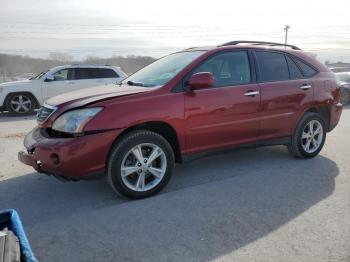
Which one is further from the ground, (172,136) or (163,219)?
(172,136)

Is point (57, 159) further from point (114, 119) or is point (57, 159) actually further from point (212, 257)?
point (212, 257)

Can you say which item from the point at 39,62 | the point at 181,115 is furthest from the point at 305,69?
the point at 39,62

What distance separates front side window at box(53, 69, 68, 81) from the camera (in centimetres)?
1268

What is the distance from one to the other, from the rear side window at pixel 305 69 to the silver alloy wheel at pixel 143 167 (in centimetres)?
274

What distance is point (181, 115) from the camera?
4625mm

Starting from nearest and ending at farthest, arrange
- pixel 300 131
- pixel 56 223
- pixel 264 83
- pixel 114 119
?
pixel 56 223 < pixel 114 119 < pixel 264 83 < pixel 300 131

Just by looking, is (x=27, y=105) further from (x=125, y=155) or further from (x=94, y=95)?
(x=125, y=155)

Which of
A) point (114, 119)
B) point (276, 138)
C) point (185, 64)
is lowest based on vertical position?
point (276, 138)

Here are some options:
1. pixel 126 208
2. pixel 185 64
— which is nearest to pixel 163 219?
pixel 126 208

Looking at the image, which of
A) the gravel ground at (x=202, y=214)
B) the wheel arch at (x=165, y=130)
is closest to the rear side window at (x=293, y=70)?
the gravel ground at (x=202, y=214)

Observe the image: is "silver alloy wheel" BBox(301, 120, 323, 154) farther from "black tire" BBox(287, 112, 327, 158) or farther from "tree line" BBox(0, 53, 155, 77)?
"tree line" BBox(0, 53, 155, 77)

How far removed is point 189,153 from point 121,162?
917 mm

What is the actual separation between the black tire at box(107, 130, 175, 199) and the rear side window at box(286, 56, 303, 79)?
93.6 inches

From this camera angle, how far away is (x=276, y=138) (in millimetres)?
5723
